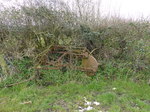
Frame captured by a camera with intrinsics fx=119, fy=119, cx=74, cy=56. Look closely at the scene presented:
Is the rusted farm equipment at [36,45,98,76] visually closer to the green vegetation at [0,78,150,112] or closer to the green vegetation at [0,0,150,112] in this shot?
the green vegetation at [0,0,150,112]

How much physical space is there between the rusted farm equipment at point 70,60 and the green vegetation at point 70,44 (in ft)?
0.57

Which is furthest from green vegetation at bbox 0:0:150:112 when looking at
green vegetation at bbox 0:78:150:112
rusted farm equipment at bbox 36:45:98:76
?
rusted farm equipment at bbox 36:45:98:76

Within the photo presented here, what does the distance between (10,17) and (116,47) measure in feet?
12.2

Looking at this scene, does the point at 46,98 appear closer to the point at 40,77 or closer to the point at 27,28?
the point at 40,77

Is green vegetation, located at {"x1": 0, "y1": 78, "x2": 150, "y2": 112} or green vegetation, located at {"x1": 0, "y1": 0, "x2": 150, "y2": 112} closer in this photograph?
green vegetation, located at {"x1": 0, "y1": 78, "x2": 150, "y2": 112}

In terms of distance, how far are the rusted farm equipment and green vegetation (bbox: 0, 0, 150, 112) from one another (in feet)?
0.57

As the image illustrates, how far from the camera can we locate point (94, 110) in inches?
91.4

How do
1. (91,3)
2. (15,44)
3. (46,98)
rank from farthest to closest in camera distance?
(91,3)
(15,44)
(46,98)

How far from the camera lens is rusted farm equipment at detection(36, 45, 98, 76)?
3.52 meters

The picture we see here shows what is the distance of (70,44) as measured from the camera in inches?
155

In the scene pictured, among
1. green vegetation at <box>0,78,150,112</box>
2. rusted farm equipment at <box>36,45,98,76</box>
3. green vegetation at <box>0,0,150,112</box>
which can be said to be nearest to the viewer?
green vegetation at <box>0,78,150,112</box>

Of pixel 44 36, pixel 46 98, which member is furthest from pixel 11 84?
pixel 44 36

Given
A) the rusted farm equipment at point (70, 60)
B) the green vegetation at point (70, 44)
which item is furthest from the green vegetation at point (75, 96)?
the rusted farm equipment at point (70, 60)

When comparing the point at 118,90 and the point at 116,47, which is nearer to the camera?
the point at 118,90
